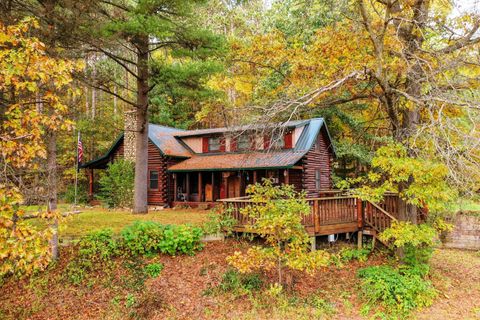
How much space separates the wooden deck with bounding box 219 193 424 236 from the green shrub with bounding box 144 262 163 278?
2.74 meters

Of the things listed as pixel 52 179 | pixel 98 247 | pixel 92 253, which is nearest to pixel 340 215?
pixel 98 247

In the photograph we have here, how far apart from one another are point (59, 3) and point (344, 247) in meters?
11.4

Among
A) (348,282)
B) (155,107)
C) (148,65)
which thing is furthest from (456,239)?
(155,107)

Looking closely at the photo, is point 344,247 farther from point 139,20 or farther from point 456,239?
point 139,20

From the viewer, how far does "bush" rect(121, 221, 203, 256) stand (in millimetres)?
8773

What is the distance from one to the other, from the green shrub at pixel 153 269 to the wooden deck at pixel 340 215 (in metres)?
2.74

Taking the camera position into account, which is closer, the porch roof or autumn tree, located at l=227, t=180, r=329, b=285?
autumn tree, located at l=227, t=180, r=329, b=285

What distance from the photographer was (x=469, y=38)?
7.93 meters

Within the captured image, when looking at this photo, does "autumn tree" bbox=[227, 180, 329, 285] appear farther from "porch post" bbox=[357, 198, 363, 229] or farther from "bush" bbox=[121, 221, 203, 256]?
"porch post" bbox=[357, 198, 363, 229]

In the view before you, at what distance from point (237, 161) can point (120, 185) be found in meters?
6.92

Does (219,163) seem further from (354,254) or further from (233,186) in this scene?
(354,254)

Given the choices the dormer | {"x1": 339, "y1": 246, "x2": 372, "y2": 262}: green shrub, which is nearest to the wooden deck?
{"x1": 339, "y1": 246, "x2": 372, "y2": 262}: green shrub

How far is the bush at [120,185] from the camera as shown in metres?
17.9

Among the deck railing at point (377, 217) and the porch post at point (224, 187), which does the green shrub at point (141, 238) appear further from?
the porch post at point (224, 187)
